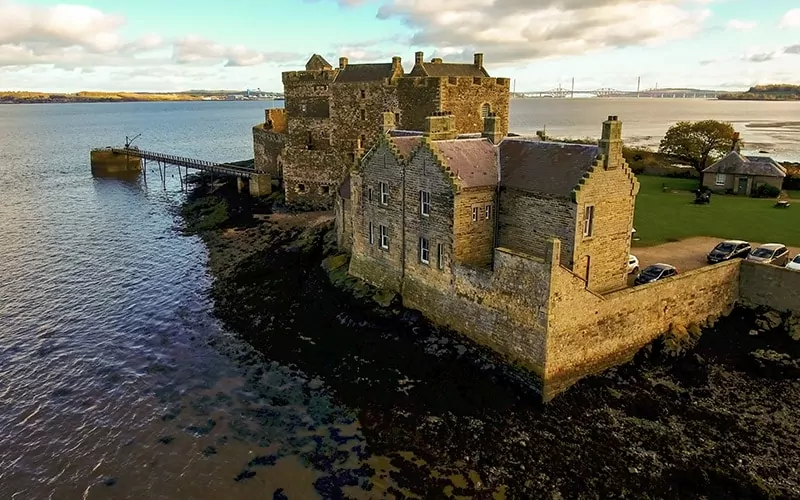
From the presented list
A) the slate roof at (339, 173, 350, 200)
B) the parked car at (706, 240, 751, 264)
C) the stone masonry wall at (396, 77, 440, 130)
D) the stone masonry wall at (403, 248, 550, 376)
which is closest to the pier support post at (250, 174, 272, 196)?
the stone masonry wall at (396, 77, 440, 130)

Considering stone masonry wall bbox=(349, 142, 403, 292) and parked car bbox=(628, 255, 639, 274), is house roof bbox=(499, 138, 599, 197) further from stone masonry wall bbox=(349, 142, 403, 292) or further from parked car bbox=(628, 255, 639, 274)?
parked car bbox=(628, 255, 639, 274)

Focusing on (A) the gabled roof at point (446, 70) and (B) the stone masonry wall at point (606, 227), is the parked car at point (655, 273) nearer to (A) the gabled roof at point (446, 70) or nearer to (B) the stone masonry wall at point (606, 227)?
(B) the stone masonry wall at point (606, 227)

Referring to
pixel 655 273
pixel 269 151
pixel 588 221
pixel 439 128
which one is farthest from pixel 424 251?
pixel 269 151

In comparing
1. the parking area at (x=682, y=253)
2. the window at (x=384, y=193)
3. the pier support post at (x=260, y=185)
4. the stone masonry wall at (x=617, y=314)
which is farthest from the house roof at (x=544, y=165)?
the pier support post at (x=260, y=185)

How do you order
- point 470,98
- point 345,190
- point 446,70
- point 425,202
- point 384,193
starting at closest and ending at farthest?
point 425,202 → point 384,193 → point 345,190 → point 470,98 → point 446,70

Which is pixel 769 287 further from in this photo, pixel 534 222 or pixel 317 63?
pixel 317 63

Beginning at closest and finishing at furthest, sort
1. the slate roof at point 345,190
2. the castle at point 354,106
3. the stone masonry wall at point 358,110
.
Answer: the slate roof at point 345,190 → the castle at point 354,106 → the stone masonry wall at point 358,110

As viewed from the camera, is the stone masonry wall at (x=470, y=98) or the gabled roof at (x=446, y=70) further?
the gabled roof at (x=446, y=70)
